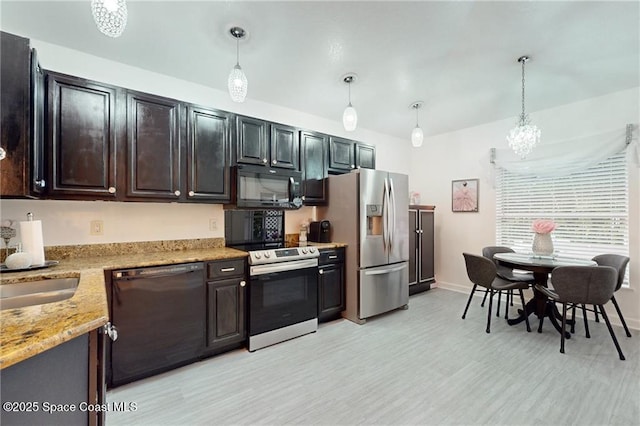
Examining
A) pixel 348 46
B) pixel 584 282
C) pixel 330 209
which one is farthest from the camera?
pixel 330 209

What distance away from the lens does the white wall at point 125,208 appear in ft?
7.43

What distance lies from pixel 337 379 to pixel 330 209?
1954mm

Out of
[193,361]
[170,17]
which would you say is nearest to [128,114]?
[170,17]

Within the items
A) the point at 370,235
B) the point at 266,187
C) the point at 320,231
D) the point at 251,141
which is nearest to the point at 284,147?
the point at 251,141

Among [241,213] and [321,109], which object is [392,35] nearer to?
[321,109]

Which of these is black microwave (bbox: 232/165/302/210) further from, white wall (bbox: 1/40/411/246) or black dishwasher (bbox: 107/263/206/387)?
black dishwasher (bbox: 107/263/206/387)

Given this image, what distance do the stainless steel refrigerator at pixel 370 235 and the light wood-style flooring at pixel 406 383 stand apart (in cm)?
47

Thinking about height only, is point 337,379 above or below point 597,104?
below

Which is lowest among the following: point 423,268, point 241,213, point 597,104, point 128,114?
point 423,268

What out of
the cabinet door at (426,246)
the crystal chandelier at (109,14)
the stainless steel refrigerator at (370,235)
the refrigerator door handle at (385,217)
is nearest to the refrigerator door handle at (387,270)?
the stainless steel refrigerator at (370,235)

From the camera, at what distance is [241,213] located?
10.4 feet

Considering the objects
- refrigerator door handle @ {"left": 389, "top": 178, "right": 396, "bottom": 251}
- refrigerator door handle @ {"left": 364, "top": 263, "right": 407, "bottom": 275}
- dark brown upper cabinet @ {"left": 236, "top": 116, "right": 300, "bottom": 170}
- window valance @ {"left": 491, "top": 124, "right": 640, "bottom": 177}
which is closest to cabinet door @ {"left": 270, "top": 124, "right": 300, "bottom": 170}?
dark brown upper cabinet @ {"left": 236, "top": 116, "right": 300, "bottom": 170}

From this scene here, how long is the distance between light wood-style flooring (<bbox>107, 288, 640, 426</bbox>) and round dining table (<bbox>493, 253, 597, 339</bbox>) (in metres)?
0.21

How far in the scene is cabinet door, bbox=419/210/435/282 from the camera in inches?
175
